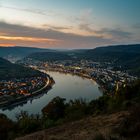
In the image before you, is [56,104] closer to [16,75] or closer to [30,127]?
[30,127]

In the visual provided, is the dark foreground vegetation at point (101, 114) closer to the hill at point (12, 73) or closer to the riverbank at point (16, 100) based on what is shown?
the riverbank at point (16, 100)

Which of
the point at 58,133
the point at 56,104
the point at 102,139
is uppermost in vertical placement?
the point at 102,139

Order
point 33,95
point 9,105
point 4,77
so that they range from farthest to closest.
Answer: point 4,77 < point 33,95 < point 9,105

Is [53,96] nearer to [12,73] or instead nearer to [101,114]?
[12,73]

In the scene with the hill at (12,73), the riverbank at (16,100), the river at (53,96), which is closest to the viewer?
the river at (53,96)

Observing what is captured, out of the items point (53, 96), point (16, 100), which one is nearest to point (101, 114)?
point (16, 100)

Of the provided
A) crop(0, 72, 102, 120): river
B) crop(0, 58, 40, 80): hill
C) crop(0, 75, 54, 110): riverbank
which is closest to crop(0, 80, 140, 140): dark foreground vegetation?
crop(0, 72, 102, 120): river

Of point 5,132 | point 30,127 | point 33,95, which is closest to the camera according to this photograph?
point 30,127

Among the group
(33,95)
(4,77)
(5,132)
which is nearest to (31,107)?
(33,95)

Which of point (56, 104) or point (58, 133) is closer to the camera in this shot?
point (58, 133)

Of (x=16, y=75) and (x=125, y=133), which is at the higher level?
(x=125, y=133)

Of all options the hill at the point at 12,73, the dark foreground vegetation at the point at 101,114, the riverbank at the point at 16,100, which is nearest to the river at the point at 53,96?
the riverbank at the point at 16,100
